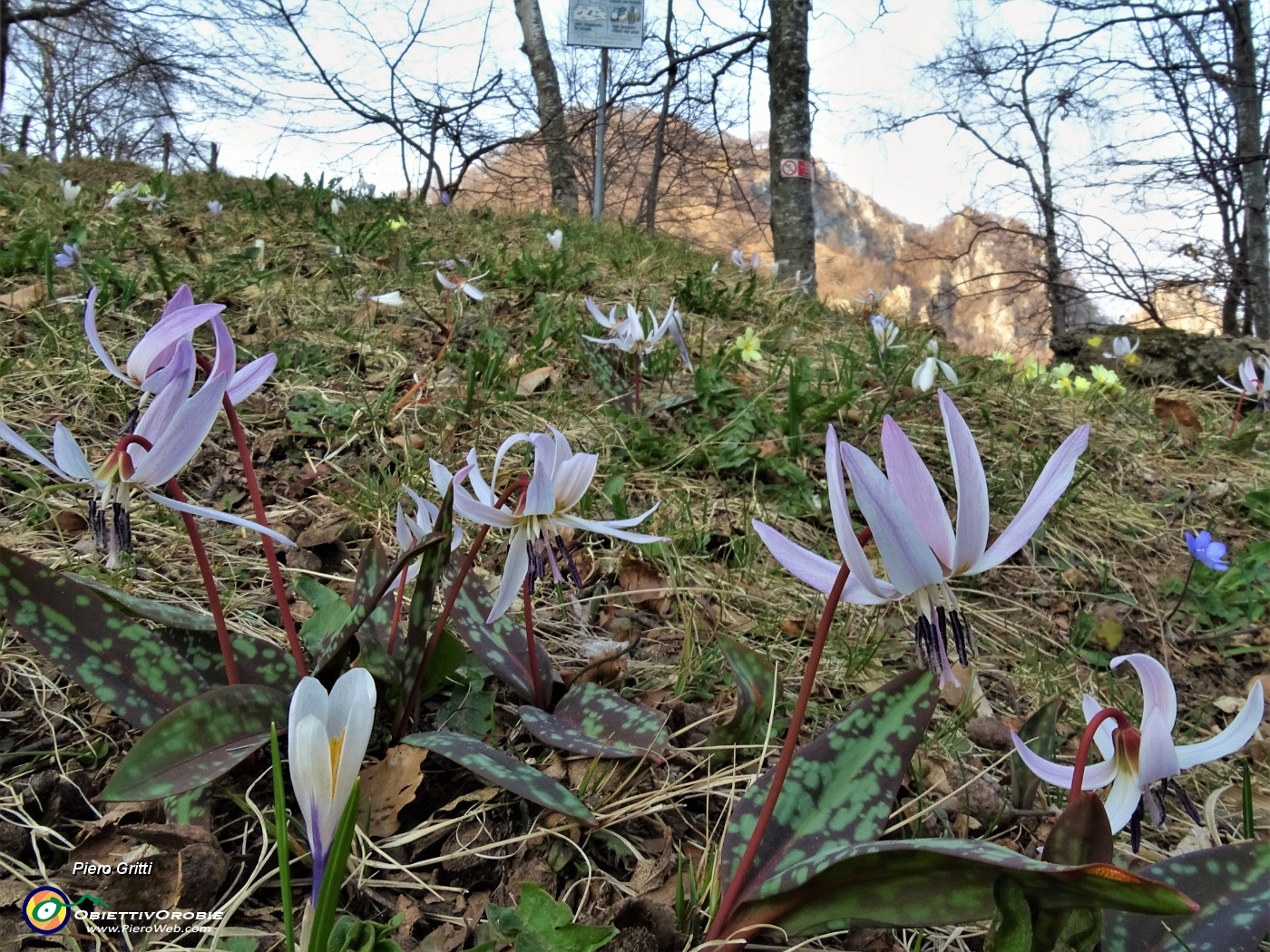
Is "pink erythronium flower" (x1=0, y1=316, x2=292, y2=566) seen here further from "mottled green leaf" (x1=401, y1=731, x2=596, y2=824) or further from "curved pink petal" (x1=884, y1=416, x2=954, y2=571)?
"curved pink petal" (x1=884, y1=416, x2=954, y2=571)

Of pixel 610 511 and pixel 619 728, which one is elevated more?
pixel 610 511

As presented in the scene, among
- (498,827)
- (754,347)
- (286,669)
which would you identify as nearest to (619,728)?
(498,827)

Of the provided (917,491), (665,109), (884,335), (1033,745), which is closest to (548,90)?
(665,109)

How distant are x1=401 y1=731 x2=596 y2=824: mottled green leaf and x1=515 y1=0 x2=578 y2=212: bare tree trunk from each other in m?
8.25

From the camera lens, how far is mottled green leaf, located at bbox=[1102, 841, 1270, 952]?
763 mm

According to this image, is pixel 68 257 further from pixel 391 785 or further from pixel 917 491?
pixel 917 491

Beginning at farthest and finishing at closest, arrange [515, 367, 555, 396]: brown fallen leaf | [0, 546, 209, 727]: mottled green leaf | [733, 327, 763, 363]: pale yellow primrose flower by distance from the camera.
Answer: [733, 327, 763, 363]: pale yellow primrose flower < [515, 367, 555, 396]: brown fallen leaf < [0, 546, 209, 727]: mottled green leaf

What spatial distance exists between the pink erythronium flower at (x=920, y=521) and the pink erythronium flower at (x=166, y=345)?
0.67 meters

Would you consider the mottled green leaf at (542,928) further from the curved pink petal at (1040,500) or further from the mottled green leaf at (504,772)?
the curved pink petal at (1040,500)

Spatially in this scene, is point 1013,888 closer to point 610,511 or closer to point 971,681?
point 971,681

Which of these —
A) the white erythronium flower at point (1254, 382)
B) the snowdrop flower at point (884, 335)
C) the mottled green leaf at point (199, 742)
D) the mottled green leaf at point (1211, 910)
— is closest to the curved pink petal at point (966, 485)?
the mottled green leaf at point (1211, 910)

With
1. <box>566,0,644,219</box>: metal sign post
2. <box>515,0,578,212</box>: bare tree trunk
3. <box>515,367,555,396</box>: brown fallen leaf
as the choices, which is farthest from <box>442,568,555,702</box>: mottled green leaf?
<box>515,0,578,212</box>: bare tree trunk

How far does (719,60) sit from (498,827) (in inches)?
319

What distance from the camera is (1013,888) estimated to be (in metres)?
0.67
